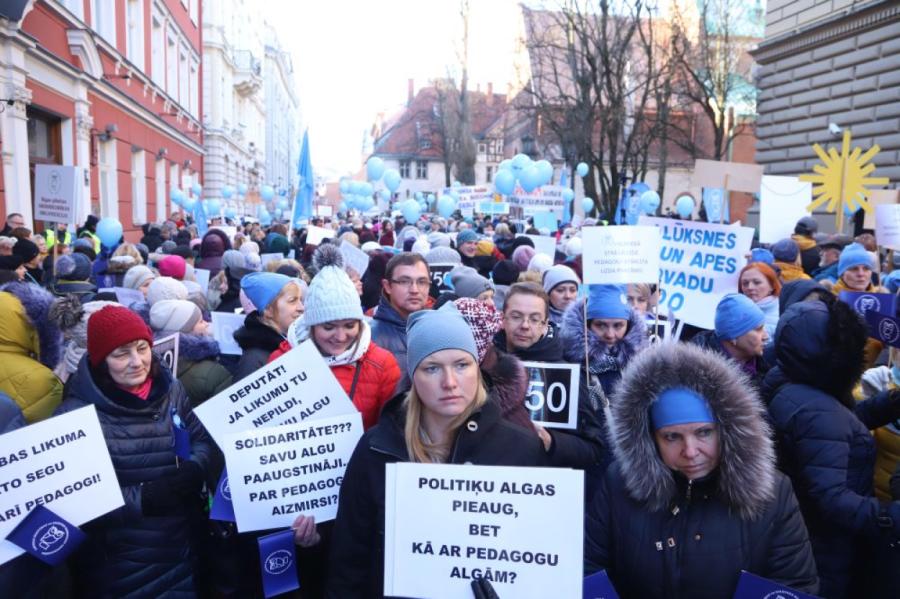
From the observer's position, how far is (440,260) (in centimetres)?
673

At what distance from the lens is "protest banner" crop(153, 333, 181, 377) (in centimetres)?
374

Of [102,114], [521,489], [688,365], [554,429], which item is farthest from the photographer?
[102,114]

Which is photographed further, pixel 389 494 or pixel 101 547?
pixel 101 547

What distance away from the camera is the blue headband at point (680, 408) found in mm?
2312

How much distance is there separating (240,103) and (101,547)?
1869 inches

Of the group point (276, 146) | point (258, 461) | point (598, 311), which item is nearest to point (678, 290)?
point (598, 311)

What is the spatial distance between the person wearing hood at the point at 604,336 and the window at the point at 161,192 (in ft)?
71.6

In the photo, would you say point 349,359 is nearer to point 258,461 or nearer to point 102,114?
point 258,461

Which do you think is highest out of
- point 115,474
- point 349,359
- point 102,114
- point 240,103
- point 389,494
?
point 240,103

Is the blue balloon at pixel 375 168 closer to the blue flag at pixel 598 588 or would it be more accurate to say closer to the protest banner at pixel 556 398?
the protest banner at pixel 556 398

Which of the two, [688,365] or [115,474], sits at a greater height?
[688,365]

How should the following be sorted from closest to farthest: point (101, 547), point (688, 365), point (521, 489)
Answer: point (521, 489)
point (688, 365)
point (101, 547)

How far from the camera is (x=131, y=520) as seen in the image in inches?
114

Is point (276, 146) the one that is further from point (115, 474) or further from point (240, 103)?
point (115, 474)
